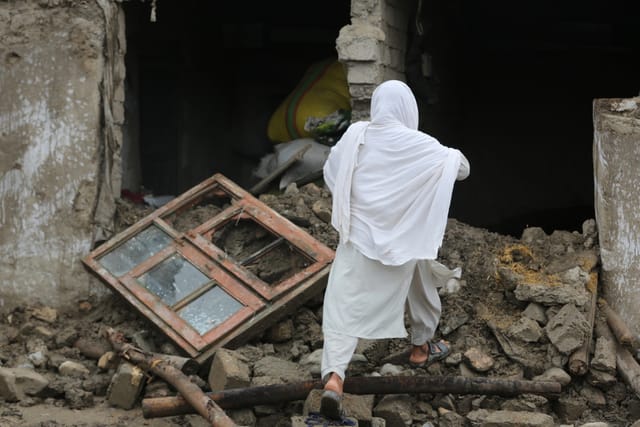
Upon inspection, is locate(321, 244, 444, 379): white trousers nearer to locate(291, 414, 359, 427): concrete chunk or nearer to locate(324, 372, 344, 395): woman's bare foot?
locate(324, 372, 344, 395): woman's bare foot

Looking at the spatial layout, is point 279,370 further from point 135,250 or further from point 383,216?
point 135,250

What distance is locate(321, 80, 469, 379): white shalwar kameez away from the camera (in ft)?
16.8

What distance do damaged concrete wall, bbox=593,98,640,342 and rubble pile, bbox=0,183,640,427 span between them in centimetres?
15

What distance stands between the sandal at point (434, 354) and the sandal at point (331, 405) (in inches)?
33.9

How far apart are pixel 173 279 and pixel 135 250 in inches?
14.8

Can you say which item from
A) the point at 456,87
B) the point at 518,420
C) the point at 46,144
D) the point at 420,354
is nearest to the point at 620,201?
the point at 420,354

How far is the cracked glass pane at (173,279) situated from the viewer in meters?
6.16

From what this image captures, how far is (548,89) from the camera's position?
1116 centimetres

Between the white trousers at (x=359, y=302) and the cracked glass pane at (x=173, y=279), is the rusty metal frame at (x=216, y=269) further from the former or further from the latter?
the white trousers at (x=359, y=302)

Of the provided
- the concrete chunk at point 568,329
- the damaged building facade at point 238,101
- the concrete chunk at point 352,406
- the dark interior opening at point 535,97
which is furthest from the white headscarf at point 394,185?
the dark interior opening at point 535,97

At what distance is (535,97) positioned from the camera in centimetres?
1121

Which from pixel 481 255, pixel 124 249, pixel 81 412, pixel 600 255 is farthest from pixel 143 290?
pixel 600 255

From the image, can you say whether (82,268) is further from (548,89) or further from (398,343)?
(548,89)

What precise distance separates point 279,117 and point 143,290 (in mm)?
3017
